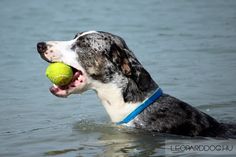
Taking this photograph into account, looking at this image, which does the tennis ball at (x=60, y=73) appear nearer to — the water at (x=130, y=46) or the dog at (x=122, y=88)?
the dog at (x=122, y=88)

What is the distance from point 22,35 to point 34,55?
2.26 metres

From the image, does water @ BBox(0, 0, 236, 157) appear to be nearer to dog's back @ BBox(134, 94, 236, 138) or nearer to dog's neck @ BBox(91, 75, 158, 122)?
dog's back @ BBox(134, 94, 236, 138)

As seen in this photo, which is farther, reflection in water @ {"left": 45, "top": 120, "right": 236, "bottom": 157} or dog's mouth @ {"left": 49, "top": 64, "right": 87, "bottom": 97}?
dog's mouth @ {"left": 49, "top": 64, "right": 87, "bottom": 97}

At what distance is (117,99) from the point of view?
8.50 metres

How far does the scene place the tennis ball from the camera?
27.5 ft

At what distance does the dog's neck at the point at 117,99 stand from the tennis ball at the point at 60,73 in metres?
0.34

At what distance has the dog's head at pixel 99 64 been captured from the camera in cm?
850

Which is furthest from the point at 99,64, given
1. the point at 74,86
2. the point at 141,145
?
the point at 141,145

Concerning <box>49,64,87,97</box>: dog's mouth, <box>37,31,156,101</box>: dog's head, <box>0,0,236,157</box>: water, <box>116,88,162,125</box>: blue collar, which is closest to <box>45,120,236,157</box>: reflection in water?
<box>0,0,236,157</box>: water

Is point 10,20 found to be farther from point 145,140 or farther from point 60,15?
point 145,140

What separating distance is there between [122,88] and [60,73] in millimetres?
798

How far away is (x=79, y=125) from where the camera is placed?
9.84 metres

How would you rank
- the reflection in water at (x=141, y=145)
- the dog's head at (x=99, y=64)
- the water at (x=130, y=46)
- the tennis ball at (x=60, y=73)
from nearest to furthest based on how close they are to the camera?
the reflection in water at (x=141, y=145) → the tennis ball at (x=60, y=73) → the dog's head at (x=99, y=64) → the water at (x=130, y=46)

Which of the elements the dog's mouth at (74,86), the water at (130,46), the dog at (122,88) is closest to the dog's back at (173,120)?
the dog at (122,88)
